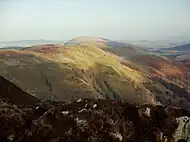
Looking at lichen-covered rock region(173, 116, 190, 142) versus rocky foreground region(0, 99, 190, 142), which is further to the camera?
lichen-covered rock region(173, 116, 190, 142)

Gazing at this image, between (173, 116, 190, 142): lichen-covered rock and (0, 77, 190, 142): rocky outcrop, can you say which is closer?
(0, 77, 190, 142): rocky outcrop

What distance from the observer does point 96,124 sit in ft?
112

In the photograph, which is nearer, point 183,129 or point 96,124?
point 96,124

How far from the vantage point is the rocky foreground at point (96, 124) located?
106ft

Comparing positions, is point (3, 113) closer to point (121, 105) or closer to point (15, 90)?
point (121, 105)

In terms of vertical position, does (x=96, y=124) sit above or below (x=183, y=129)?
above

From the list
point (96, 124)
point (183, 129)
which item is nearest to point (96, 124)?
point (96, 124)

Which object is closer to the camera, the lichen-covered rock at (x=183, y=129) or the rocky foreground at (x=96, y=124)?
the rocky foreground at (x=96, y=124)

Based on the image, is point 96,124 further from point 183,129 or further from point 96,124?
point 183,129

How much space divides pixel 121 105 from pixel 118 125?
15.5 ft

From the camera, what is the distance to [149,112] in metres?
37.2

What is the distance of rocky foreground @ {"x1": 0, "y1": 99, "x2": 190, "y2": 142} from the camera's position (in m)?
32.4

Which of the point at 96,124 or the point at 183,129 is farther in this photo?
the point at 183,129

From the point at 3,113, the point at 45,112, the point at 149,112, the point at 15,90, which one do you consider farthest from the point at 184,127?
the point at 15,90
